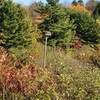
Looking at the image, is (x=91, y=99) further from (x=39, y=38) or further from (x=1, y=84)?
(x=39, y=38)

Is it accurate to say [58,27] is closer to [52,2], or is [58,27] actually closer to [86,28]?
[52,2]

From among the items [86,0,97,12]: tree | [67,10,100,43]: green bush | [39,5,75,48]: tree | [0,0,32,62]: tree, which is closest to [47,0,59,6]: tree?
[39,5,75,48]: tree

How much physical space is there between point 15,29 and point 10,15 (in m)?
1.08

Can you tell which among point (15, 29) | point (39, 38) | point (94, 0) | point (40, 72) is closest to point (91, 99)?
point (40, 72)

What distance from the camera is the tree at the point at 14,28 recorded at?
25.9 metres

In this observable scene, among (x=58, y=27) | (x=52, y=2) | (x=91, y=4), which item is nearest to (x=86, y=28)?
(x=52, y=2)

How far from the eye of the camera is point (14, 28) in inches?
1025

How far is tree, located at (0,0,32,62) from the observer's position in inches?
1020

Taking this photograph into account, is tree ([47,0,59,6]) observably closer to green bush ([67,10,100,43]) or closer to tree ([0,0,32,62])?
green bush ([67,10,100,43])

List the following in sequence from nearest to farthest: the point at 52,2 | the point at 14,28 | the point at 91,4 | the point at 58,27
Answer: the point at 14,28 < the point at 58,27 < the point at 52,2 < the point at 91,4

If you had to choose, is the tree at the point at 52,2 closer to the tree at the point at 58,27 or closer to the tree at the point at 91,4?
the tree at the point at 58,27

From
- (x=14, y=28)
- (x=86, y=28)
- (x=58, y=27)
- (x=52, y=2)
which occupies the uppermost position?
(x=52, y=2)

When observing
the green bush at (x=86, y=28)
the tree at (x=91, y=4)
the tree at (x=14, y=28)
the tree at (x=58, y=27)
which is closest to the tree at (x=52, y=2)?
the tree at (x=58, y=27)

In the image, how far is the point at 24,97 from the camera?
8797mm
